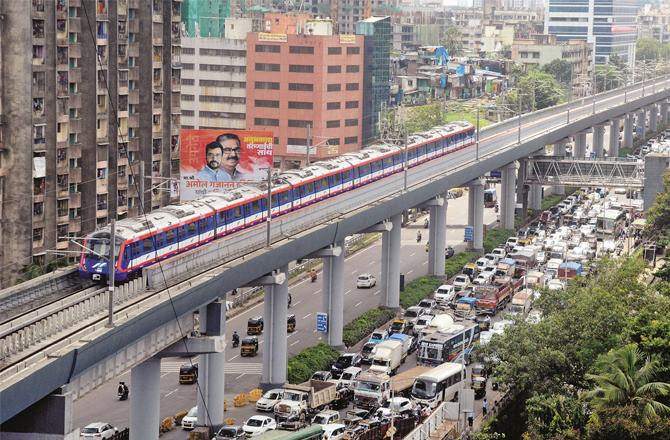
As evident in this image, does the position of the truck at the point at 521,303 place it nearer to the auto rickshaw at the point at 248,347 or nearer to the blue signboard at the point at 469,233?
the auto rickshaw at the point at 248,347

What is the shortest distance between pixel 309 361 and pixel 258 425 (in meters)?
13.7

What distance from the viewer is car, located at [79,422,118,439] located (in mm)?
67000

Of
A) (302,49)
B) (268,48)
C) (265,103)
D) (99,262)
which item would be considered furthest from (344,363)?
(268,48)

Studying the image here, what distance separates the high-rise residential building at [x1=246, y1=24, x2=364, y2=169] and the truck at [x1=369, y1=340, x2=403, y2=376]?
78.2 m

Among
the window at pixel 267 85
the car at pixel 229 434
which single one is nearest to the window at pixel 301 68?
the window at pixel 267 85

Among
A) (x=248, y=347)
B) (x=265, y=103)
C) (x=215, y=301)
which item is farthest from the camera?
(x=265, y=103)

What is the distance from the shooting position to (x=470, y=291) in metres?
99.7

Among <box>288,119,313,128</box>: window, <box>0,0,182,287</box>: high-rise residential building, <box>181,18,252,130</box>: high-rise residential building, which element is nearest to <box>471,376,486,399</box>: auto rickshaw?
<box>0,0,182,287</box>: high-rise residential building

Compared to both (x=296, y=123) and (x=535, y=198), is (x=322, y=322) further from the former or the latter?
(x=296, y=123)

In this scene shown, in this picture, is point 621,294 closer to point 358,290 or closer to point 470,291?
point 470,291

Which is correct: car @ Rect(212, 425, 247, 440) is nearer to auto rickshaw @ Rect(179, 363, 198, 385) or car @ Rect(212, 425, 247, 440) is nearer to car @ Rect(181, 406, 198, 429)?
car @ Rect(181, 406, 198, 429)

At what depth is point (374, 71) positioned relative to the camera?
174 meters

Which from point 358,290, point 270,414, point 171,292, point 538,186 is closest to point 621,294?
point 270,414

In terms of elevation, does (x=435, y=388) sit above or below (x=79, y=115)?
below
